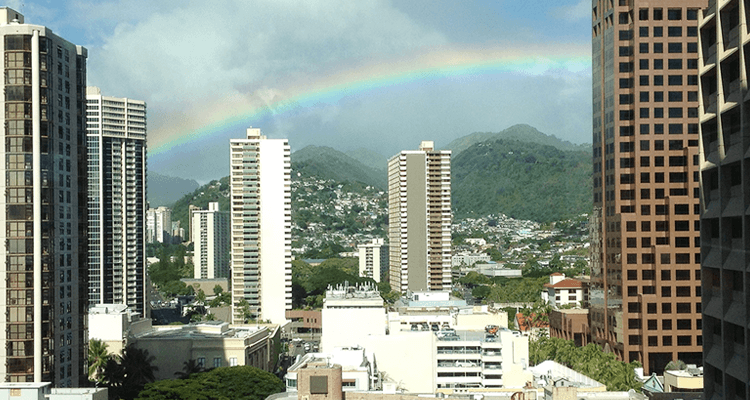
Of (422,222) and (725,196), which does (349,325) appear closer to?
(725,196)

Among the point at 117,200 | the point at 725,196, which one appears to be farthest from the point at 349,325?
the point at 117,200

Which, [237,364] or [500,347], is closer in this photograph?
[500,347]

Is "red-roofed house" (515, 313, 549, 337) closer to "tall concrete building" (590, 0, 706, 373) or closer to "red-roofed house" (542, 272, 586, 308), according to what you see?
"red-roofed house" (542, 272, 586, 308)

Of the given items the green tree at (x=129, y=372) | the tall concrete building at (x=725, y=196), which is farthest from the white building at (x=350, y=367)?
the tall concrete building at (x=725, y=196)

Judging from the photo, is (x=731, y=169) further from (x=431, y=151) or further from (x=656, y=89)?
(x=431, y=151)

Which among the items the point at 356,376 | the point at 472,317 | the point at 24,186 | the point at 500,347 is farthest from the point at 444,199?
the point at 24,186

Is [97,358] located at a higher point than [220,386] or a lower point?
higher
